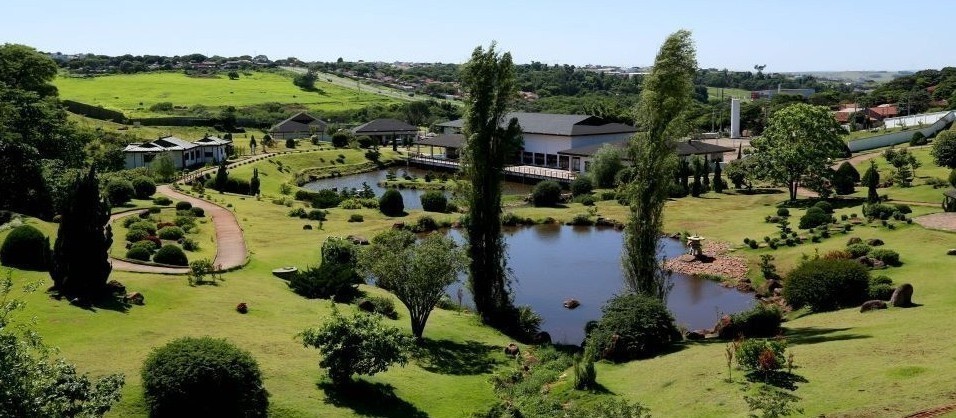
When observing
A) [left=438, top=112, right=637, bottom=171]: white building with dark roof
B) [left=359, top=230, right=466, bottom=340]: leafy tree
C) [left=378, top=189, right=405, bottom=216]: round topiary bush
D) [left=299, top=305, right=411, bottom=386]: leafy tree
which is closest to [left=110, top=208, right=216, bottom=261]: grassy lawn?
[left=359, top=230, right=466, bottom=340]: leafy tree

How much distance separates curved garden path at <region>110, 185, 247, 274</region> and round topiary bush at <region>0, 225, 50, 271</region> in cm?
311

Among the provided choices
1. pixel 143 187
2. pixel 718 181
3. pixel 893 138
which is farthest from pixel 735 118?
pixel 143 187

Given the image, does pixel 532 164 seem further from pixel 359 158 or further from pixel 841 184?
pixel 841 184

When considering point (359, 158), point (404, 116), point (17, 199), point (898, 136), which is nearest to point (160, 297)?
point (17, 199)

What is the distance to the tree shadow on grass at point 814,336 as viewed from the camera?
82.6 feet

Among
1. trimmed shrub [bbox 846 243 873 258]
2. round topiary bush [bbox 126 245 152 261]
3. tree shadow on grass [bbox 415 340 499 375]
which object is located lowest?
tree shadow on grass [bbox 415 340 499 375]

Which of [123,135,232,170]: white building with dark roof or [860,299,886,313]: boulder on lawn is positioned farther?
[123,135,232,170]: white building with dark roof

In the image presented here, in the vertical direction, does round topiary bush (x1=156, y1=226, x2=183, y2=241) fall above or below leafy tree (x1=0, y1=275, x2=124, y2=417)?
below

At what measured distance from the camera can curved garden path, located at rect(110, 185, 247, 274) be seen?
3462 cm

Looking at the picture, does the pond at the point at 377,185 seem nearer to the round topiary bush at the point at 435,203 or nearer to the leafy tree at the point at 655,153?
the round topiary bush at the point at 435,203

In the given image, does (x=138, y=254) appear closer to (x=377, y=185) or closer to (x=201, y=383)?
(x=201, y=383)

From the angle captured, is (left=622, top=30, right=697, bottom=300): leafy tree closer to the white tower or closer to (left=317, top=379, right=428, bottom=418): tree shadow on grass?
(left=317, top=379, right=428, bottom=418): tree shadow on grass

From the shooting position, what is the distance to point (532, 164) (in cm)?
10506

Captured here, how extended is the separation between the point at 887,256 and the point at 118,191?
46.3 m
